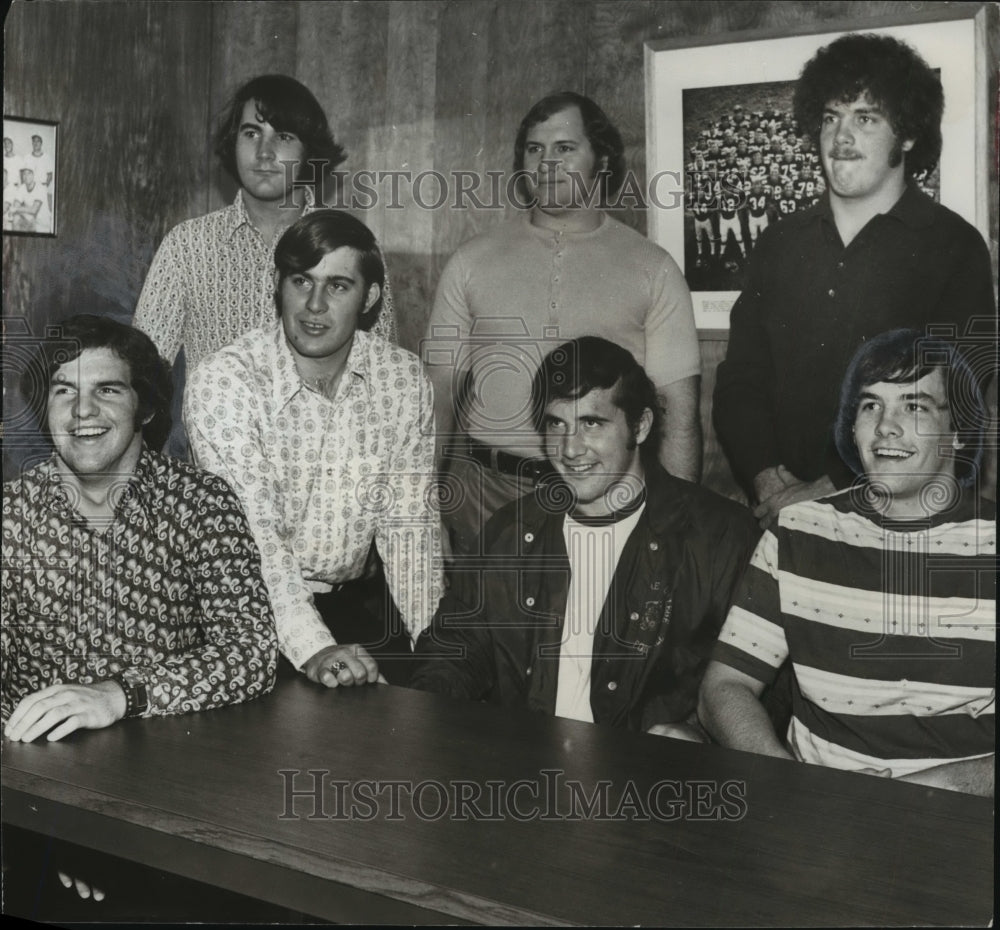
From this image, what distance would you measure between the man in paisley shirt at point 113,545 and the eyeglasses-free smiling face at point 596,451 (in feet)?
2.64

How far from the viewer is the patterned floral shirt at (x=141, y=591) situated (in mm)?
3059

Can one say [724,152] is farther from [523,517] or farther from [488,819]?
[488,819]

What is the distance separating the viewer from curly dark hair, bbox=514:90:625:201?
2896mm

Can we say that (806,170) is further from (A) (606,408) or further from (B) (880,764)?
(B) (880,764)

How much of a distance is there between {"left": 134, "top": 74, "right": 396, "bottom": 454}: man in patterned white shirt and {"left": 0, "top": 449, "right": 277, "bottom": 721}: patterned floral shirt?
191 millimetres

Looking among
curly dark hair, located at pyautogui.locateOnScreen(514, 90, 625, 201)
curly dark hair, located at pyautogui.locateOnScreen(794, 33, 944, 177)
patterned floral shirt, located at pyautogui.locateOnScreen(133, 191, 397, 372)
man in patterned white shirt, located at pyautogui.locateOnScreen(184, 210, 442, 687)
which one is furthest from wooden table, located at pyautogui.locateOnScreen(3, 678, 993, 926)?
curly dark hair, located at pyautogui.locateOnScreen(794, 33, 944, 177)

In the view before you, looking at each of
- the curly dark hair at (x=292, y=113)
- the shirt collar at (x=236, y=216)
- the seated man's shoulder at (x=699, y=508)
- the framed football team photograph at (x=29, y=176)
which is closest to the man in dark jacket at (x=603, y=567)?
the seated man's shoulder at (x=699, y=508)

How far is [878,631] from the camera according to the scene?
274cm

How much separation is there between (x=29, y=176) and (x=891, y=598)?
7.56 ft

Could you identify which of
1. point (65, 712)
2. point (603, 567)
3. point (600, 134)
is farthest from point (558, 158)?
point (65, 712)

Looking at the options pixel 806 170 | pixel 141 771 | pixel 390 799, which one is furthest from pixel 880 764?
pixel 141 771

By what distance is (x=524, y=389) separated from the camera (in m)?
2.94

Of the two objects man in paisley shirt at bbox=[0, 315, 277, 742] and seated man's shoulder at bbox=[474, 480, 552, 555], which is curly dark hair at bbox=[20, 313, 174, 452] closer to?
man in paisley shirt at bbox=[0, 315, 277, 742]

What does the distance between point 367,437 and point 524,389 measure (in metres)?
0.43
